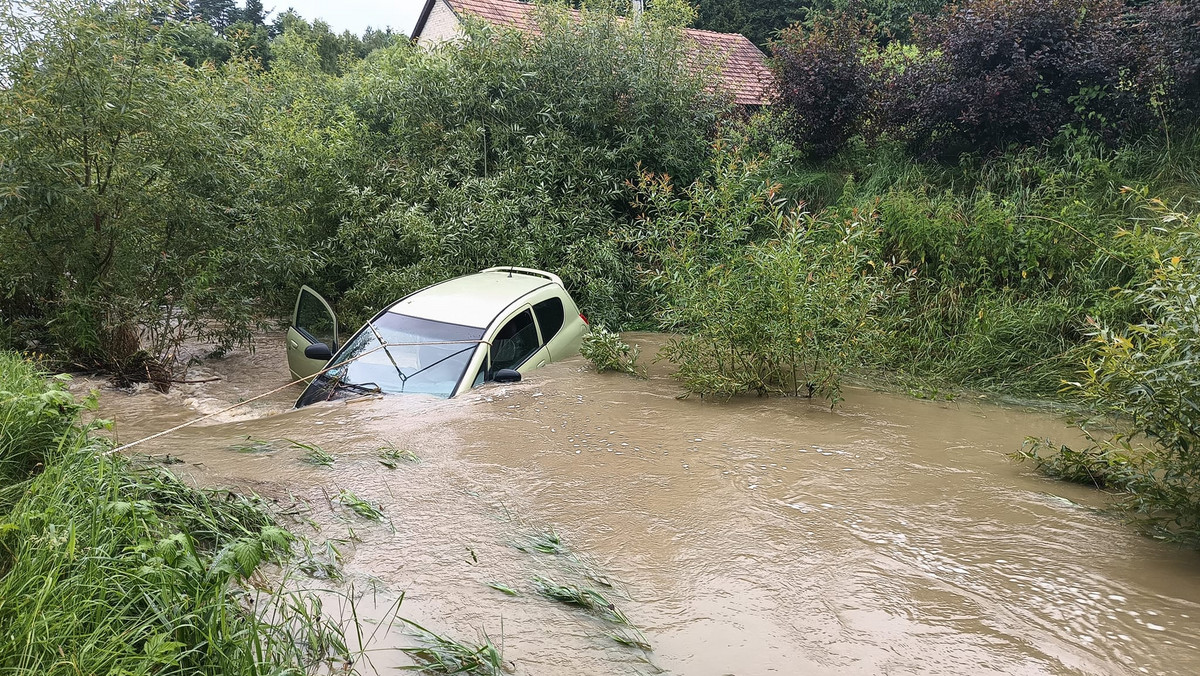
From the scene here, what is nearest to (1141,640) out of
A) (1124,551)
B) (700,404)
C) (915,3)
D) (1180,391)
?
(1124,551)

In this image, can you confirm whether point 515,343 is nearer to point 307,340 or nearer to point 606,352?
point 606,352

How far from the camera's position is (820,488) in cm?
500

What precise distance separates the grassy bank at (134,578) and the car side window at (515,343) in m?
3.48

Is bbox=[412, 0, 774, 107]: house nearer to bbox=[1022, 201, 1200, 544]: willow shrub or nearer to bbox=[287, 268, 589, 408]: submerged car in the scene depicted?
bbox=[287, 268, 589, 408]: submerged car

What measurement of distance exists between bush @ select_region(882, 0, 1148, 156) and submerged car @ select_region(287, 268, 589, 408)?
20.3 feet

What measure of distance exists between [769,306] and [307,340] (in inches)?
179

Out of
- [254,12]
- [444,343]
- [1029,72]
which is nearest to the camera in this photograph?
[444,343]

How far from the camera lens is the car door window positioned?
7.05 meters

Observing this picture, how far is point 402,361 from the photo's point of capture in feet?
22.4

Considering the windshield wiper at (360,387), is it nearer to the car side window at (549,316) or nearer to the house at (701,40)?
→ the car side window at (549,316)

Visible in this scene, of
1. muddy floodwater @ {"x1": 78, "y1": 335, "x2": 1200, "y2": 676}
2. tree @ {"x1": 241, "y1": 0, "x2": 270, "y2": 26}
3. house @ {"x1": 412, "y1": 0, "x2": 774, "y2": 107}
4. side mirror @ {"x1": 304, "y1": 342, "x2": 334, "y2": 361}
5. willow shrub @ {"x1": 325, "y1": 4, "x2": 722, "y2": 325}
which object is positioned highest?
tree @ {"x1": 241, "y1": 0, "x2": 270, "y2": 26}

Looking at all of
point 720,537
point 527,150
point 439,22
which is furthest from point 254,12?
point 720,537

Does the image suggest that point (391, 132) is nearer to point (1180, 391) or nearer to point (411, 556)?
point (411, 556)

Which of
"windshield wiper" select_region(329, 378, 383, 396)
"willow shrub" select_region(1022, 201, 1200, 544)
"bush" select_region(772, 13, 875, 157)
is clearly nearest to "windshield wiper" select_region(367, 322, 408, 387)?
"windshield wiper" select_region(329, 378, 383, 396)
